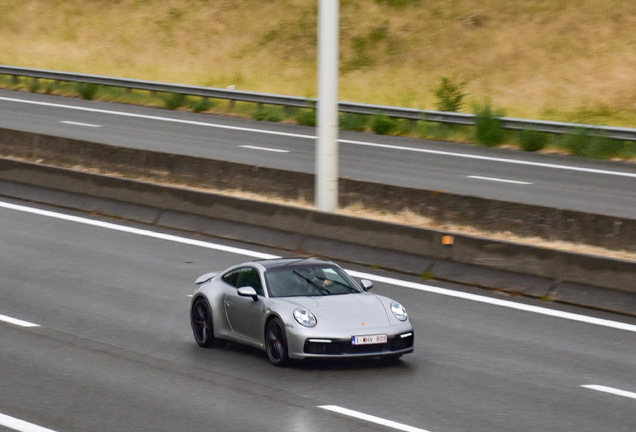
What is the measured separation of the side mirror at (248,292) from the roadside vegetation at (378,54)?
18.0m

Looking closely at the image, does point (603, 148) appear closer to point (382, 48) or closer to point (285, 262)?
point (285, 262)

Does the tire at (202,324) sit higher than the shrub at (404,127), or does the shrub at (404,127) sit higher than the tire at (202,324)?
the shrub at (404,127)

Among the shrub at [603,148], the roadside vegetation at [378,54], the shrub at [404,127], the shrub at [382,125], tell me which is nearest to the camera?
the shrub at [603,148]

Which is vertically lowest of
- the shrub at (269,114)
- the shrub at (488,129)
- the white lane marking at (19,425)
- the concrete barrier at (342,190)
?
the white lane marking at (19,425)

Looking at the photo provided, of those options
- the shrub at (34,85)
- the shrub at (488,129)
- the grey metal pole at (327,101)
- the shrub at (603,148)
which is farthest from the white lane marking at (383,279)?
the shrub at (34,85)

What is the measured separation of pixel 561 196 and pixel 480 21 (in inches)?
1074

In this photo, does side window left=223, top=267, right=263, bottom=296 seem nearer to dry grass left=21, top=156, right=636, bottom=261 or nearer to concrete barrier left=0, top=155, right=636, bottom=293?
concrete barrier left=0, top=155, right=636, bottom=293

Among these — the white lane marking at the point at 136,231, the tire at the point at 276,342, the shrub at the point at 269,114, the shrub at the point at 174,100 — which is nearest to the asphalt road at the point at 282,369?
the tire at the point at 276,342

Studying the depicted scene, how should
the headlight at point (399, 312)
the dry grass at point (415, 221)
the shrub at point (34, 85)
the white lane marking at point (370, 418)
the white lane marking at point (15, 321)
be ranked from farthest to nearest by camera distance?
the shrub at point (34, 85) < the dry grass at point (415, 221) < the white lane marking at point (15, 321) < the headlight at point (399, 312) < the white lane marking at point (370, 418)

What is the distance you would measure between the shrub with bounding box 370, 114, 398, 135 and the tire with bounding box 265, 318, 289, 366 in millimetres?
20726

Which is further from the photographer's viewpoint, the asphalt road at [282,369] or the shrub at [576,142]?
the shrub at [576,142]

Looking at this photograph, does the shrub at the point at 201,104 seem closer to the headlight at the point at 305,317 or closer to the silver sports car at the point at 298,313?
the silver sports car at the point at 298,313

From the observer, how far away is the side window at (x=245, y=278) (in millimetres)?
11453

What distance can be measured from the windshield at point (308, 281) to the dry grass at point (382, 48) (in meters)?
25.0
